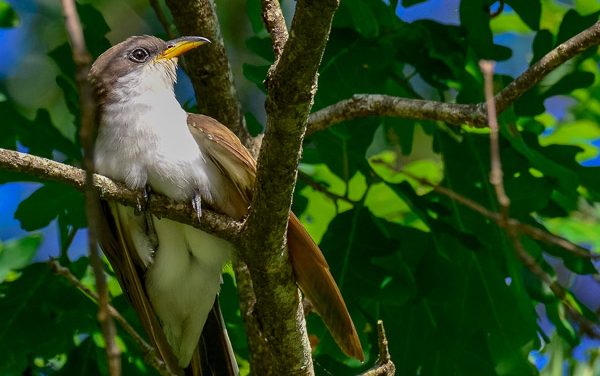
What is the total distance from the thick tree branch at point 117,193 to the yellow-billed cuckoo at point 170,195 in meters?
0.13

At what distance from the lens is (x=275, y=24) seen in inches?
145

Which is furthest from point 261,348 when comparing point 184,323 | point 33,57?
point 33,57

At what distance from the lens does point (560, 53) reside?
3.93 meters

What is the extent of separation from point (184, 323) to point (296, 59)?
212 cm

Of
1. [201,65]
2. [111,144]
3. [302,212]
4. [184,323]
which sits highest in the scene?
[201,65]

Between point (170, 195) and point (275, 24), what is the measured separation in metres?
0.93

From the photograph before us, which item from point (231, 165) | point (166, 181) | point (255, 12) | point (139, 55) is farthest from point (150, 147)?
point (255, 12)

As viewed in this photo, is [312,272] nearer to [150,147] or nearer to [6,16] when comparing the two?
[150,147]

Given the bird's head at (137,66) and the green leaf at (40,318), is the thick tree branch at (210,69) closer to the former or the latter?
the bird's head at (137,66)

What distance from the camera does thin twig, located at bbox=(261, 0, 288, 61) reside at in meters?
3.63

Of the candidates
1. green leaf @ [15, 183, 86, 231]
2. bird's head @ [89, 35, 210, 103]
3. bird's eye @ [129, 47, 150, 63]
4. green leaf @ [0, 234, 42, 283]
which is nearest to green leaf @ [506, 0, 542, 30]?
bird's head @ [89, 35, 210, 103]

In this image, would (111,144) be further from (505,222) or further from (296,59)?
(505,222)

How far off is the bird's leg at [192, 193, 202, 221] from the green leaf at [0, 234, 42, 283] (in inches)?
57.7

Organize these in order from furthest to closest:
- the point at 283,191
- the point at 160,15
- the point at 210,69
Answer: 1. the point at 160,15
2. the point at 210,69
3. the point at 283,191
